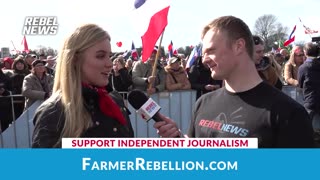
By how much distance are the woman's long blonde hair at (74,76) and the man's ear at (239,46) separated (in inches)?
26.9

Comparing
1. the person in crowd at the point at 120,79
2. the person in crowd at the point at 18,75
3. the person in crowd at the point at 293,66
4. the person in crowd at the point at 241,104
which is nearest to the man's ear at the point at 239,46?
the person in crowd at the point at 241,104

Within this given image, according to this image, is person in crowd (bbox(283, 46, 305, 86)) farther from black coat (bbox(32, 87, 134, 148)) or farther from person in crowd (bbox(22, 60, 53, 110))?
black coat (bbox(32, 87, 134, 148))

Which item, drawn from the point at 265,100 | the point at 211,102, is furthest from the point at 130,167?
the point at 265,100

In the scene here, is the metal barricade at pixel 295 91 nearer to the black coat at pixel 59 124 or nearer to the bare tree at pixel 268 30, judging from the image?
the black coat at pixel 59 124

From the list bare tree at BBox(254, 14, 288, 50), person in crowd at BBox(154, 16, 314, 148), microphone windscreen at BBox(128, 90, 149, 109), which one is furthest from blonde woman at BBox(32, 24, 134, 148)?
bare tree at BBox(254, 14, 288, 50)

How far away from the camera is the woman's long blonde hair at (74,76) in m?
2.02

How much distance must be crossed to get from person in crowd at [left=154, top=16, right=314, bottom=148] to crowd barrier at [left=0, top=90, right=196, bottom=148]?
12.1ft

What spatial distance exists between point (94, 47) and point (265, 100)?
91cm

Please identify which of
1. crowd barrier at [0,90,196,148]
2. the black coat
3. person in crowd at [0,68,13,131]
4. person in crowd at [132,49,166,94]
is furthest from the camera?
person in crowd at [132,49,166,94]

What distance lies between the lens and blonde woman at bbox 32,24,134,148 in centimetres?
202

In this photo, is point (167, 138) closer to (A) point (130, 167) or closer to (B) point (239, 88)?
(A) point (130, 167)

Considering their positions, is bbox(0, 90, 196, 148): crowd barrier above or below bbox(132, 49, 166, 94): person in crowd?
below

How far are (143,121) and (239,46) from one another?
3.97 m

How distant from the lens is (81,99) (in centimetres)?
208
